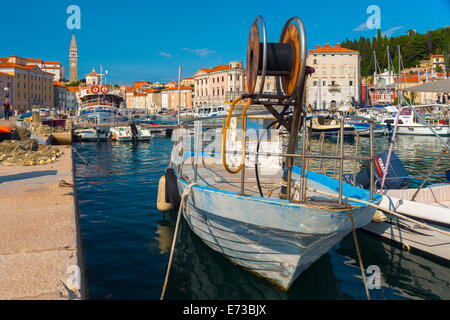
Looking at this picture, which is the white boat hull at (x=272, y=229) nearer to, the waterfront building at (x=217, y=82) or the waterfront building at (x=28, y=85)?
the waterfront building at (x=28, y=85)

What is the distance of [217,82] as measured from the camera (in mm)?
106812

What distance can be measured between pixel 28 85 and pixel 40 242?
346ft

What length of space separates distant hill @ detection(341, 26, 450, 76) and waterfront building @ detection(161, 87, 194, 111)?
52948 millimetres

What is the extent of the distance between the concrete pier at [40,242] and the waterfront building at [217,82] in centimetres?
8762

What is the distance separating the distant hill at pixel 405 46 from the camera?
350 ft

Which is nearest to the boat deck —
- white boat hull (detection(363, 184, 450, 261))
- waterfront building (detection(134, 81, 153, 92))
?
white boat hull (detection(363, 184, 450, 261))

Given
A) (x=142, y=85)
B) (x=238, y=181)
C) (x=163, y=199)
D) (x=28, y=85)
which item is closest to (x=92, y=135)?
(x=163, y=199)

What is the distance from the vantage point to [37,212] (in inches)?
258

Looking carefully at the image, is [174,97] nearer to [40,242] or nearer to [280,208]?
[40,242]

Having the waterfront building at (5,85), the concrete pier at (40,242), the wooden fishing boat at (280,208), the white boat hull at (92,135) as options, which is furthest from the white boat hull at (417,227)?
the waterfront building at (5,85)

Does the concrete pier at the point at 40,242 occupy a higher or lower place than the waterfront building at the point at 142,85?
lower
